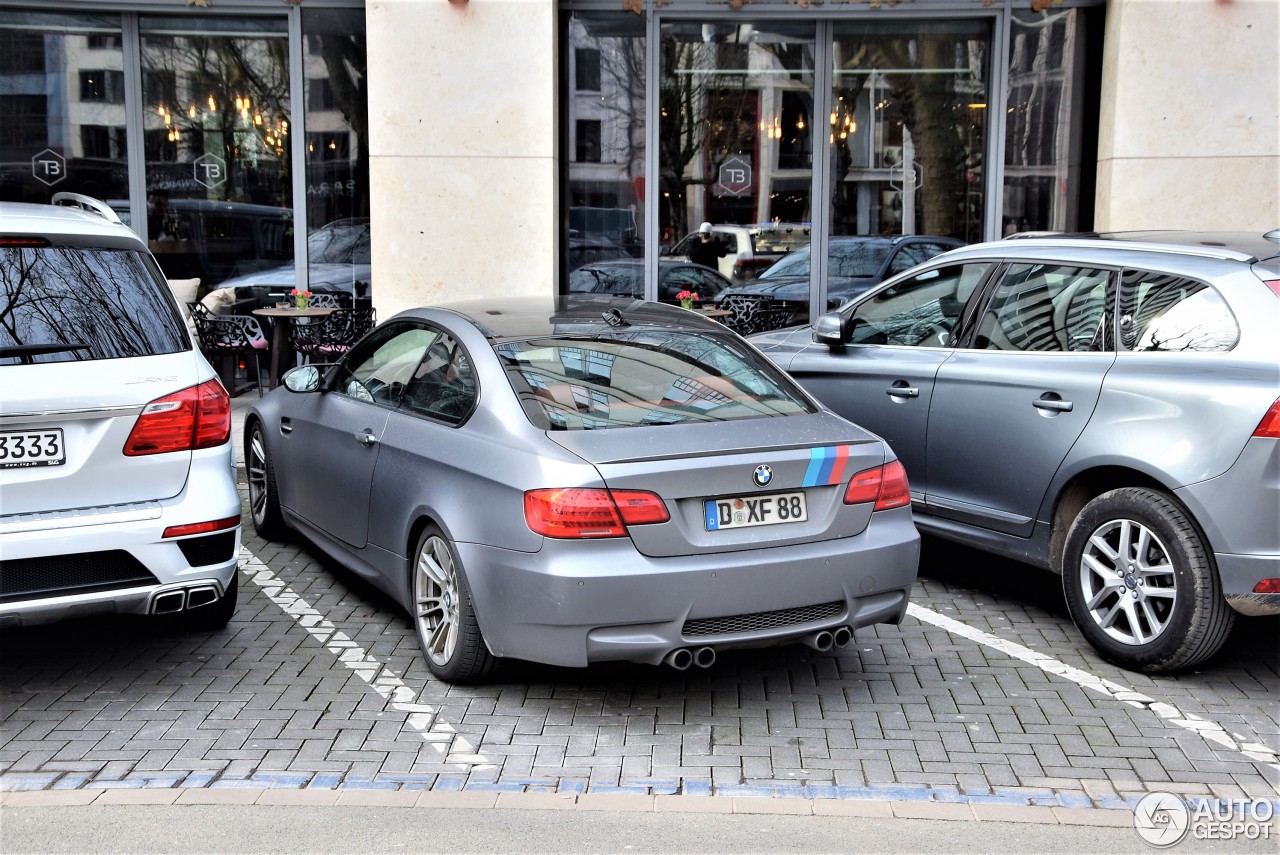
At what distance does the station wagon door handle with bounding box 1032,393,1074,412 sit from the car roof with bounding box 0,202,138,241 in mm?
3929

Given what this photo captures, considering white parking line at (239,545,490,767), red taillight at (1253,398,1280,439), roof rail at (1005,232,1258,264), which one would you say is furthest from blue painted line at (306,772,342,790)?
roof rail at (1005,232,1258,264)

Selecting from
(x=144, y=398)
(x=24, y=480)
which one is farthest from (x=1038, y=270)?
(x=24, y=480)

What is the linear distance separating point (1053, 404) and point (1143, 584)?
2.86 feet

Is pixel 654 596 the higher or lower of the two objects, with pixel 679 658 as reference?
higher

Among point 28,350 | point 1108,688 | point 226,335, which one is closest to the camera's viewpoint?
point 28,350

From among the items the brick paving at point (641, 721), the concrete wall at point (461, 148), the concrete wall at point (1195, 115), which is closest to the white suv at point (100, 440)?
the brick paving at point (641, 721)

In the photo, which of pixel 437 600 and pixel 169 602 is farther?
pixel 437 600

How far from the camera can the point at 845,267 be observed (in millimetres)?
12211

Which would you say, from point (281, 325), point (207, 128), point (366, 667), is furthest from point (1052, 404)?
point (207, 128)

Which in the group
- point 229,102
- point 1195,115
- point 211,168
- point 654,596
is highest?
point 229,102

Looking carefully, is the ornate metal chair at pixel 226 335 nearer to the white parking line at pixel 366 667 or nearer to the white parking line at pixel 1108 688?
the white parking line at pixel 366 667

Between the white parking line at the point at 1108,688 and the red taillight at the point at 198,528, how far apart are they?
3.14m

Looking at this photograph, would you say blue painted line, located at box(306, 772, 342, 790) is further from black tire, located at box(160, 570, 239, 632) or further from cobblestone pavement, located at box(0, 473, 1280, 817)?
black tire, located at box(160, 570, 239, 632)

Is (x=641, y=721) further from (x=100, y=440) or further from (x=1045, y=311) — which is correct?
(x=1045, y=311)
